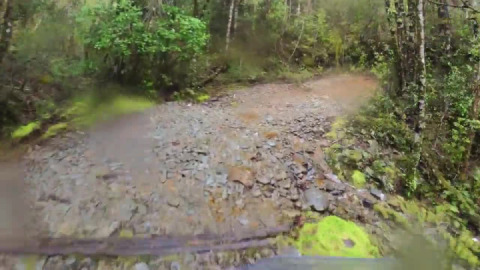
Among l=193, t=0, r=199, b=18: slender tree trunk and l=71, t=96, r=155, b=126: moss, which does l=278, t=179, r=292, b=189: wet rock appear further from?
l=193, t=0, r=199, b=18: slender tree trunk

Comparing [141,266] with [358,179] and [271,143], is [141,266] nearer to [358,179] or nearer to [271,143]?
[271,143]

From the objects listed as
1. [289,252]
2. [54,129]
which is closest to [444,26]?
[289,252]

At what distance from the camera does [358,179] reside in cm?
703

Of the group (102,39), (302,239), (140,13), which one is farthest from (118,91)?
(302,239)

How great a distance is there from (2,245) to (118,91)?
5347 millimetres

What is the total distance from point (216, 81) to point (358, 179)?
20.8 feet

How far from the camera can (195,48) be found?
9977mm

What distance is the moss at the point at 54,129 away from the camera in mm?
7314

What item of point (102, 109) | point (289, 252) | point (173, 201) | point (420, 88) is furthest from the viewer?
point (102, 109)

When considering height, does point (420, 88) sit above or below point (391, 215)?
above

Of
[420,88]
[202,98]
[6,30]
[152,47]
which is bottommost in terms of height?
[202,98]

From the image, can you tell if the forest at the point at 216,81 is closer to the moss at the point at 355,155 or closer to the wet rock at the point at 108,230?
the moss at the point at 355,155

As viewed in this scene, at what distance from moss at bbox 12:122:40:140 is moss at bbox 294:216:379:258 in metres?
4.85

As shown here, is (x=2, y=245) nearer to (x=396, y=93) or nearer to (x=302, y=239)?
(x=302, y=239)
